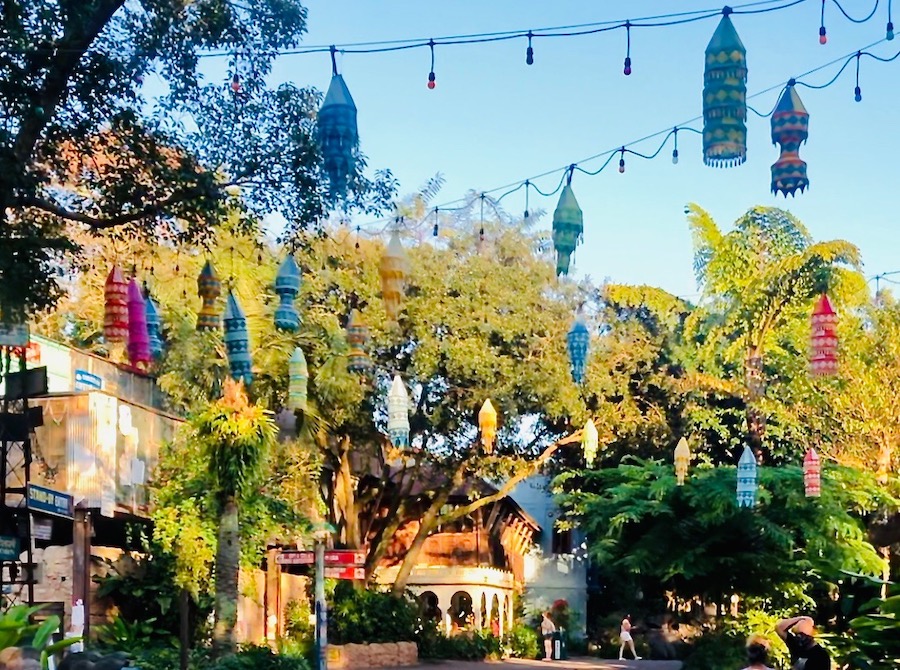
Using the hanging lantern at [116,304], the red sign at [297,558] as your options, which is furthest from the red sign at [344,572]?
the hanging lantern at [116,304]

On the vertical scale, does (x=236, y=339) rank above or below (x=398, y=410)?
above

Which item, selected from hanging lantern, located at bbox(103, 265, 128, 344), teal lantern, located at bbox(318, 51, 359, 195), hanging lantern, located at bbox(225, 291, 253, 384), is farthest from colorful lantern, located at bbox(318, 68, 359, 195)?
hanging lantern, located at bbox(103, 265, 128, 344)

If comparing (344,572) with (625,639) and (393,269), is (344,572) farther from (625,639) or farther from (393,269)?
(625,639)

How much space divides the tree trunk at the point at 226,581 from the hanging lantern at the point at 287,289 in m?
6.65

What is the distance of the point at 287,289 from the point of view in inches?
547

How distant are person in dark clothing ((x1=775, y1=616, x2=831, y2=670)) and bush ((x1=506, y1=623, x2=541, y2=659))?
28138mm

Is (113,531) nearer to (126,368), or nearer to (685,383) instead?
(126,368)

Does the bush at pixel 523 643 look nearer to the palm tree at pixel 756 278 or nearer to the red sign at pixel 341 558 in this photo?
the palm tree at pixel 756 278

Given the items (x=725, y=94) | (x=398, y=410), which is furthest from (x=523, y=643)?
(x=725, y=94)

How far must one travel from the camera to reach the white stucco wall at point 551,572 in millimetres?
41219

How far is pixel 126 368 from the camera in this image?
26.5 metres

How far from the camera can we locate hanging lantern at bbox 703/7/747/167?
9.57m

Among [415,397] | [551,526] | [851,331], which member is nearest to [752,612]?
[851,331]

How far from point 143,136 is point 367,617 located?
1887cm
